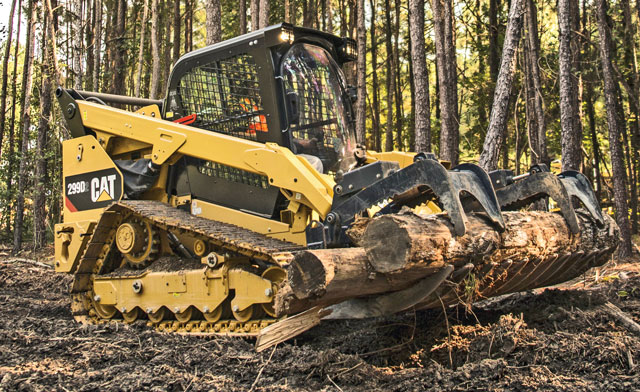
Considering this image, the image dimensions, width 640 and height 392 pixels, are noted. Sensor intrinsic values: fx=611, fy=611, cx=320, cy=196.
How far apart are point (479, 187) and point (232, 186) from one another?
278 cm

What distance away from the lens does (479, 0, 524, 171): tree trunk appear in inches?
388

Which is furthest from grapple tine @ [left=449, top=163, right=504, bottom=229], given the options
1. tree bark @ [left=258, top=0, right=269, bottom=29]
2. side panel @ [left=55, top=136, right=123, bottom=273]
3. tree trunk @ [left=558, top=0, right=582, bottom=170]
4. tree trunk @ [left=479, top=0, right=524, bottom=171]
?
tree bark @ [left=258, top=0, right=269, bottom=29]

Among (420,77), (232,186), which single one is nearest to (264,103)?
(232,186)

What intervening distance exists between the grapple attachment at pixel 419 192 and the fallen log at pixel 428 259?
134mm

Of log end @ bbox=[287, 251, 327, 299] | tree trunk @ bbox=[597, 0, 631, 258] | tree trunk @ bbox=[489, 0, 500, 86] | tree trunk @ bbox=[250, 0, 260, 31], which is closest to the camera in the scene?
log end @ bbox=[287, 251, 327, 299]

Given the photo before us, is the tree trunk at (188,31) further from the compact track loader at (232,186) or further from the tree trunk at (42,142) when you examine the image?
the compact track loader at (232,186)

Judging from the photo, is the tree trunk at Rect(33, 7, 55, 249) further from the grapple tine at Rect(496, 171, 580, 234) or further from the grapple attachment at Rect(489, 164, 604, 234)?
the grapple tine at Rect(496, 171, 580, 234)

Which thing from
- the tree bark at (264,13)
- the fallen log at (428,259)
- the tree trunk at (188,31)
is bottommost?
the fallen log at (428,259)

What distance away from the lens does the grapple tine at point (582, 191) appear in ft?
20.9

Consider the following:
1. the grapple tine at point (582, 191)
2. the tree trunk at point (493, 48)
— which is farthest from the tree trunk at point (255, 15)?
the grapple tine at point (582, 191)

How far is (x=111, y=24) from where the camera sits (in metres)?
27.4

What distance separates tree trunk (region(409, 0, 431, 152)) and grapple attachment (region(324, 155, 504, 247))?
274 inches

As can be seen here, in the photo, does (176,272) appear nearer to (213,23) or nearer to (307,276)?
(307,276)

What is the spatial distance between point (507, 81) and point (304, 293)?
7.10 m
